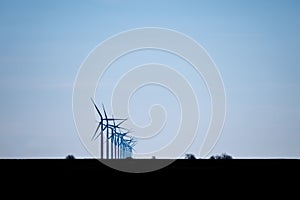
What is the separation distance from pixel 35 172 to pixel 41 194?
16.4m

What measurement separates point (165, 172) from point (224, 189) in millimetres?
13385

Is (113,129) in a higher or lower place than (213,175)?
higher

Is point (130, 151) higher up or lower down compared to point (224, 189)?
higher up

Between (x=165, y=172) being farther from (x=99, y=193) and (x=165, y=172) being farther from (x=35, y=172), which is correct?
(x=99, y=193)

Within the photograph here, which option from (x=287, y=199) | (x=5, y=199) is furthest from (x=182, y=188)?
(x=5, y=199)

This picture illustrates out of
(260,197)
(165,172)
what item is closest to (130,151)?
(165,172)

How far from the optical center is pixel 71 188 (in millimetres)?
36219

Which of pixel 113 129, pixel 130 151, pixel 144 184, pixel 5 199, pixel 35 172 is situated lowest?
pixel 5 199

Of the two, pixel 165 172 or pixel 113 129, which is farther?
pixel 113 129

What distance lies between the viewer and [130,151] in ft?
433

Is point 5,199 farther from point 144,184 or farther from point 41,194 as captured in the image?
point 144,184

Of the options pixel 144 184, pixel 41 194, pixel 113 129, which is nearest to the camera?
pixel 41 194

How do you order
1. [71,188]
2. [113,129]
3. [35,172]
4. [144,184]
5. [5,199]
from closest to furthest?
[5,199] → [71,188] → [144,184] → [35,172] → [113,129]

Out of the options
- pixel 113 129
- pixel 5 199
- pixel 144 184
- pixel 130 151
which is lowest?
A: pixel 5 199
